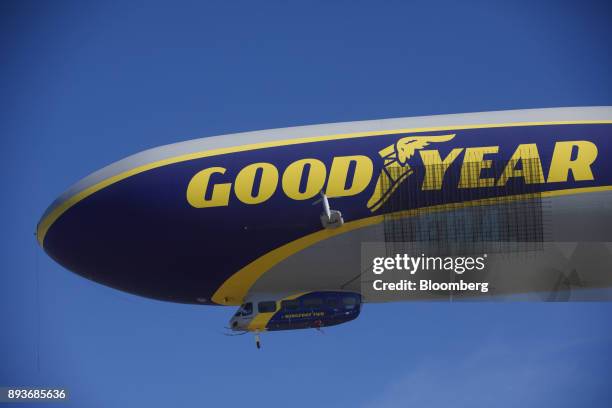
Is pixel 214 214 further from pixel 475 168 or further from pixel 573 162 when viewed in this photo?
pixel 573 162

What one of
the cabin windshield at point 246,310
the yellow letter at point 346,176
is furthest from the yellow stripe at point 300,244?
the yellow letter at point 346,176

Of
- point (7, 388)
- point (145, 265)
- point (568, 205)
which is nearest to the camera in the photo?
point (568, 205)

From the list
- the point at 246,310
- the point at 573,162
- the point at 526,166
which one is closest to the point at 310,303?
the point at 246,310

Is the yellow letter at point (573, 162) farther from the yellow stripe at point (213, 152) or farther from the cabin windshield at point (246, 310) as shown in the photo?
the cabin windshield at point (246, 310)

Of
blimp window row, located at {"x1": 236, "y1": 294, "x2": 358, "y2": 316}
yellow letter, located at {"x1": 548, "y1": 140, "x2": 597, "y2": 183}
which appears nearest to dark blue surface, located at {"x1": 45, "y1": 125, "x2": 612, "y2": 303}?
yellow letter, located at {"x1": 548, "y1": 140, "x2": 597, "y2": 183}

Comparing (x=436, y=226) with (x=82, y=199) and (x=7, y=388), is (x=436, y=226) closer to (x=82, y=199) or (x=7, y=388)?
(x=82, y=199)

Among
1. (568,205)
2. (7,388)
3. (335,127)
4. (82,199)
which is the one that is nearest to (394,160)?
(335,127)
